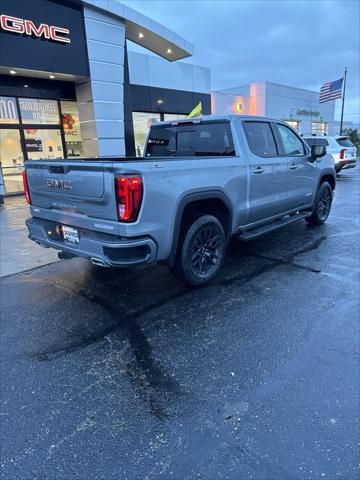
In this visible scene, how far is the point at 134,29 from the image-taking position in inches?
516

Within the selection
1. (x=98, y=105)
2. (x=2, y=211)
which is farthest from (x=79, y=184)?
(x=98, y=105)

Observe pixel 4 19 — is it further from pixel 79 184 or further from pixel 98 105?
pixel 79 184

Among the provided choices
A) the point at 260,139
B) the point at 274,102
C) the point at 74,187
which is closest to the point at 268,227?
the point at 260,139

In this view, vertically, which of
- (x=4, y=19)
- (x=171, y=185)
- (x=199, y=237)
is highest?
(x=4, y=19)

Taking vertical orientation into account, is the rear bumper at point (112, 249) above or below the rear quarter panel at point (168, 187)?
below

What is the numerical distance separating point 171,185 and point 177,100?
46.6 feet

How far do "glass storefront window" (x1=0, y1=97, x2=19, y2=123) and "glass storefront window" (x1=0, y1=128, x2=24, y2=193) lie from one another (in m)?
0.34

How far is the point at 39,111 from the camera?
12.6 meters

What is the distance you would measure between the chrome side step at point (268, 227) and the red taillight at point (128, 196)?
2056mm

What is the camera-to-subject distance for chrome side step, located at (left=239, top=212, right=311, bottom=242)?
4.78 metres

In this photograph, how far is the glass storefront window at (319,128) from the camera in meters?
37.5

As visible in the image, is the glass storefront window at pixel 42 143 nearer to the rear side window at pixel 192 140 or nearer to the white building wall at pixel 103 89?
the white building wall at pixel 103 89

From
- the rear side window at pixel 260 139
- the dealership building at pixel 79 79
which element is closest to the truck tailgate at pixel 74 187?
the rear side window at pixel 260 139

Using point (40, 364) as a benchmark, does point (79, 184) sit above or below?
above
